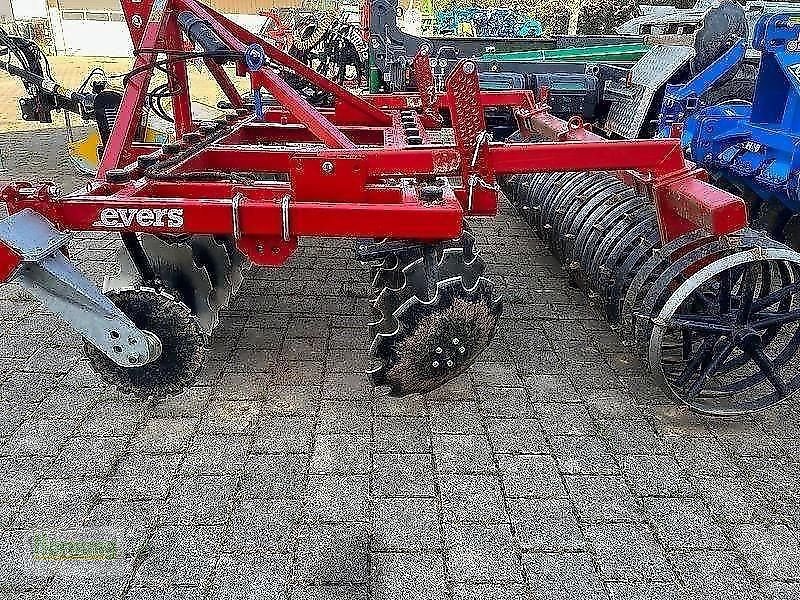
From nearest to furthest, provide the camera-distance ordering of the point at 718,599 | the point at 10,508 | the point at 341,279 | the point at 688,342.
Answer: the point at 718,599 → the point at 10,508 → the point at 688,342 → the point at 341,279

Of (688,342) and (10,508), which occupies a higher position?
(688,342)

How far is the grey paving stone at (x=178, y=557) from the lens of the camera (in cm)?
231

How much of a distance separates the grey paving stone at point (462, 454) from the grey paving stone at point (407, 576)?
1.59 feet

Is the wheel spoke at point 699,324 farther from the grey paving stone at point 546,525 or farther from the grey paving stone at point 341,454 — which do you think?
the grey paving stone at point 341,454

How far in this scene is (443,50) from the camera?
240 inches

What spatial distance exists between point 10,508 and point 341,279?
2527mm

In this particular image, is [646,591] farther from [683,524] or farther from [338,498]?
[338,498]

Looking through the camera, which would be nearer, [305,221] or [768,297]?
[305,221]

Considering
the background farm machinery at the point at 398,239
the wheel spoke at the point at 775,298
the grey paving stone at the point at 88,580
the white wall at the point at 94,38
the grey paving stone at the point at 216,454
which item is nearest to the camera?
the grey paving stone at the point at 88,580

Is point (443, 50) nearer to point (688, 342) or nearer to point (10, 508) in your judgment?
point (688, 342)

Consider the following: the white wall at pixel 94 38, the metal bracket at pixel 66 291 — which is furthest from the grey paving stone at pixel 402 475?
the white wall at pixel 94 38

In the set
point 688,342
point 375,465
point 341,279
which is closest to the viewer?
point 375,465

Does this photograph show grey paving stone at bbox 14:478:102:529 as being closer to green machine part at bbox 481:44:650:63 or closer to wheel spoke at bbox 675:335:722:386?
wheel spoke at bbox 675:335:722:386

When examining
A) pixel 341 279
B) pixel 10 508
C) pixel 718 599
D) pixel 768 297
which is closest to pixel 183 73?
pixel 341 279
